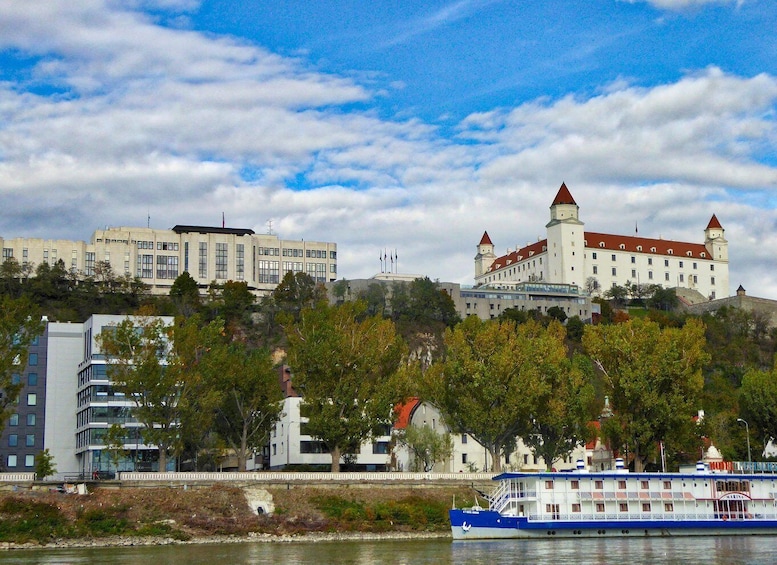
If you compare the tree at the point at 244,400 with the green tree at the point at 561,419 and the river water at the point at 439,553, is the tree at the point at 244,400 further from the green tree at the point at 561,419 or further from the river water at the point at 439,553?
the green tree at the point at 561,419

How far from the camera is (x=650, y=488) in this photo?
227 feet

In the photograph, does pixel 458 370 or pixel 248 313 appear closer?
pixel 458 370

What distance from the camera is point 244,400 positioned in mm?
81250

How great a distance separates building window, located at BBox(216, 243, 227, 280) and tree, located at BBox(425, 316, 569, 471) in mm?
90620

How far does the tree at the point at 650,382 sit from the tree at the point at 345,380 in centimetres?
1603

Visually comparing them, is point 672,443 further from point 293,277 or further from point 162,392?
point 293,277

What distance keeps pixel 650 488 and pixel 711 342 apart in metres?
84.0

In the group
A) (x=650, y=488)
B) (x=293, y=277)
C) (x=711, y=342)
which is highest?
(x=293, y=277)

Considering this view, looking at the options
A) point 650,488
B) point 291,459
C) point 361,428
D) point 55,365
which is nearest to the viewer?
point 650,488

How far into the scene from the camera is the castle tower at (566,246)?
7333 inches

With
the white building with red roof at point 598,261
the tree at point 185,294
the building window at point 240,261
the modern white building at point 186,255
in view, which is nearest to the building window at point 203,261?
the modern white building at point 186,255

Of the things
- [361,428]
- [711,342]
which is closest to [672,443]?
[361,428]

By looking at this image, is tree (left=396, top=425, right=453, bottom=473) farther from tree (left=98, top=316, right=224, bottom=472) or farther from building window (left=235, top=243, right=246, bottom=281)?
building window (left=235, top=243, right=246, bottom=281)

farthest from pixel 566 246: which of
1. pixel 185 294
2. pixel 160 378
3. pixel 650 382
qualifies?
pixel 160 378
